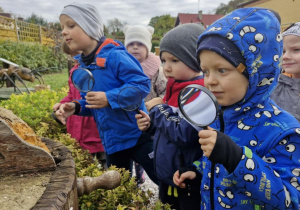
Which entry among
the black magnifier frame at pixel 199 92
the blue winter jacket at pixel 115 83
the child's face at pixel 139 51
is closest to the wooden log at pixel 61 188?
the black magnifier frame at pixel 199 92

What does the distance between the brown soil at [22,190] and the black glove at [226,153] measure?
2.27ft

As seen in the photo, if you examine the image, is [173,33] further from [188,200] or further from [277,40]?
[188,200]

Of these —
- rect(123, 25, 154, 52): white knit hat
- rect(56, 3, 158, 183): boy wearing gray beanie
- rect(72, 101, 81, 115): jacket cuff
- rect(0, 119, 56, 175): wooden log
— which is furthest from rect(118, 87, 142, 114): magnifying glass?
rect(123, 25, 154, 52): white knit hat

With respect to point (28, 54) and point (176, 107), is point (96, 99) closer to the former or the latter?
point (176, 107)

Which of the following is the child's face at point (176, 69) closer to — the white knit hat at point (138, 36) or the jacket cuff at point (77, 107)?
the jacket cuff at point (77, 107)

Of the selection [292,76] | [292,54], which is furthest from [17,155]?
[292,76]

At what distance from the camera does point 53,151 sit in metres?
1.26

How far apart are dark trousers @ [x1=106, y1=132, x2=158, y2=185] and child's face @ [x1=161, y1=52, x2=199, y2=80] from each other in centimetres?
82

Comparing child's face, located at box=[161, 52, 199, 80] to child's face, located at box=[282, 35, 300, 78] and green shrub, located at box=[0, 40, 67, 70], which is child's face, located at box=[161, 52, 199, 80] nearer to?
child's face, located at box=[282, 35, 300, 78]

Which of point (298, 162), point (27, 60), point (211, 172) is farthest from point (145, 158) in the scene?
point (27, 60)

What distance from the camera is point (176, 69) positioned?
1.69 meters

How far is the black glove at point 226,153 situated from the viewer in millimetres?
932

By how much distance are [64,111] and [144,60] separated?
161 cm

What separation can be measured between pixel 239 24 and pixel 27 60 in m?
16.0
